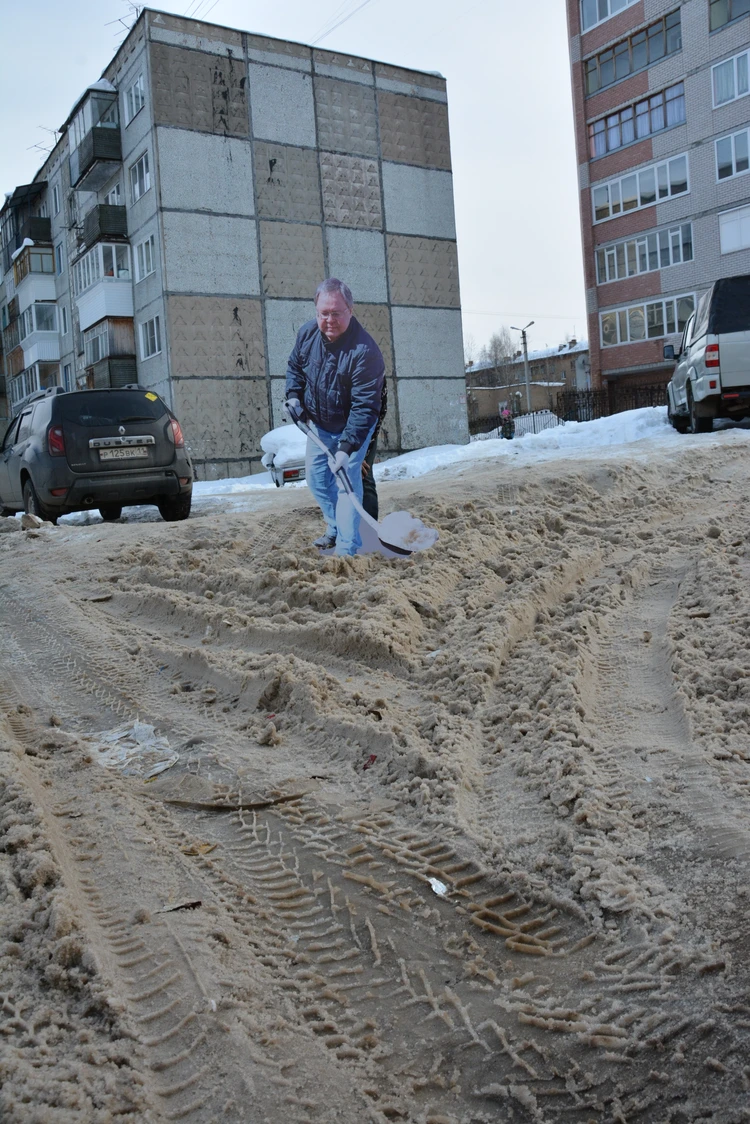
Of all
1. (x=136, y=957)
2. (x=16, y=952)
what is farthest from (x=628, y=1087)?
(x=16, y=952)

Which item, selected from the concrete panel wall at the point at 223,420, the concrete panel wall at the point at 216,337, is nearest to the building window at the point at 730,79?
the concrete panel wall at the point at 216,337

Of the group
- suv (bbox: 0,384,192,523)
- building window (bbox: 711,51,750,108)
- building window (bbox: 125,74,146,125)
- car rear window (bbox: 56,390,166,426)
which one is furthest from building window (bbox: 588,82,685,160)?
suv (bbox: 0,384,192,523)

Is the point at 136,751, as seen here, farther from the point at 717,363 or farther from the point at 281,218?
the point at 281,218

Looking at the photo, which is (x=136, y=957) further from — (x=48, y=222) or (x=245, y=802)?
(x=48, y=222)

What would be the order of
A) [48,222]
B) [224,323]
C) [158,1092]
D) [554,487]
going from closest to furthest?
1. [158,1092]
2. [554,487]
3. [224,323]
4. [48,222]

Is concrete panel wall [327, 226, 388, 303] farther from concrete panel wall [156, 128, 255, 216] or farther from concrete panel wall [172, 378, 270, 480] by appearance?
concrete panel wall [172, 378, 270, 480]

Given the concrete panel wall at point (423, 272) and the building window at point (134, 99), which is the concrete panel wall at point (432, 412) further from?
the building window at point (134, 99)

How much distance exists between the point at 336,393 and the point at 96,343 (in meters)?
28.4

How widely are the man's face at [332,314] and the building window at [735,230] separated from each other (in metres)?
30.3

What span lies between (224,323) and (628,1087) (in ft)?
94.0

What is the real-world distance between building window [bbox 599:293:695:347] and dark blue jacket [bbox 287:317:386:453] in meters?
30.8

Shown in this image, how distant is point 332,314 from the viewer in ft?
22.7

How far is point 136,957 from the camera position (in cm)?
247

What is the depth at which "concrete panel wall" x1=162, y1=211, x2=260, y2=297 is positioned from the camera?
28031 millimetres
